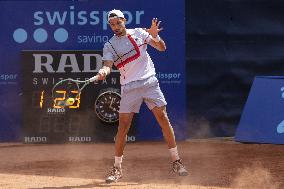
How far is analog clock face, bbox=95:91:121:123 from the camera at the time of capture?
1084cm

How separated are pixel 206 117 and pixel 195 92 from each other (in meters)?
0.51

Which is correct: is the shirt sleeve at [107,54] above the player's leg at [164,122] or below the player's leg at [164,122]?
above

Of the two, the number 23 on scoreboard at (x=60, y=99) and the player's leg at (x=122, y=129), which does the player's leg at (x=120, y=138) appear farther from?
the number 23 on scoreboard at (x=60, y=99)

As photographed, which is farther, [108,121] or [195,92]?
[195,92]

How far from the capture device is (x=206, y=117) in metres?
11.7

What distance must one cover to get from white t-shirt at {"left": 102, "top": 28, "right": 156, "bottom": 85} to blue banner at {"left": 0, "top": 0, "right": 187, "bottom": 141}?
382 cm

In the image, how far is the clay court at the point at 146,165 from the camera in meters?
7.22

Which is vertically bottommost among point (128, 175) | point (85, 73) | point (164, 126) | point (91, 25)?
point (128, 175)

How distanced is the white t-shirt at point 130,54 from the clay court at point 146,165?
125 centimetres

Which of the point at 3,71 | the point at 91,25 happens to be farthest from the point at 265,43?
the point at 3,71

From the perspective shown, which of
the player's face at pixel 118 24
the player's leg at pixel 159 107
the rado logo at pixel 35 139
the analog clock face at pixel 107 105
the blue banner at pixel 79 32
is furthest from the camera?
the blue banner at pixel 79 32

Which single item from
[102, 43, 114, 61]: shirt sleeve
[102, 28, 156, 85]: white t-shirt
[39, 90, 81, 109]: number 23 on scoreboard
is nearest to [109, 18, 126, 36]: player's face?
[102, 28, 156, 85]: white t-shirt

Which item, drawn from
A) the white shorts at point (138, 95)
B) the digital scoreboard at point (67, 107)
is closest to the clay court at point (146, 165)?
the digital scoreboard at point (67, 107)

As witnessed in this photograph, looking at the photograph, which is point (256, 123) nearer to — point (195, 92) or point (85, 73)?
point (195, 92)
